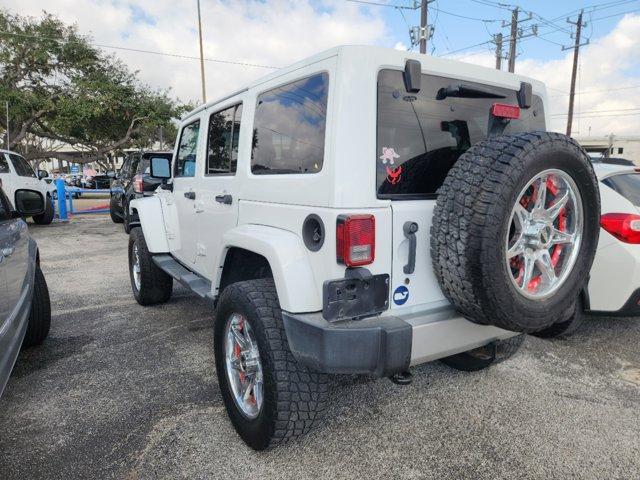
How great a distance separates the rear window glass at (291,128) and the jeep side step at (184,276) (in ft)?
3.54

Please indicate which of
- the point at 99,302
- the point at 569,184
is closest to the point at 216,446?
the point at 569,184

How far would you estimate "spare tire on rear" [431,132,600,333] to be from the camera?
5.97 ft

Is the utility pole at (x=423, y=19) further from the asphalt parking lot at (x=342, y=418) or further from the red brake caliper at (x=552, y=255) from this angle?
the red brake caliper at (x=552, y=255)

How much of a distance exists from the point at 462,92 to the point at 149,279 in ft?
11.7

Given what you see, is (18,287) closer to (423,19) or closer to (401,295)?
(401,295)

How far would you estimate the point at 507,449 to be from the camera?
229 cm

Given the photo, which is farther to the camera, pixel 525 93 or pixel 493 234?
pixel 525 93

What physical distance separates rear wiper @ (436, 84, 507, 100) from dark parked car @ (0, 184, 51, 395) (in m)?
2.52

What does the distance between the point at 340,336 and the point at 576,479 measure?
136cm

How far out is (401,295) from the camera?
2.11m

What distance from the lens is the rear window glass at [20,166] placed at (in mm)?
10845

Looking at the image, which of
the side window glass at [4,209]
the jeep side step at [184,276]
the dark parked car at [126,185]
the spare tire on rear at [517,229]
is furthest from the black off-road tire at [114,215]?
the spare tire on rear at [517,229]

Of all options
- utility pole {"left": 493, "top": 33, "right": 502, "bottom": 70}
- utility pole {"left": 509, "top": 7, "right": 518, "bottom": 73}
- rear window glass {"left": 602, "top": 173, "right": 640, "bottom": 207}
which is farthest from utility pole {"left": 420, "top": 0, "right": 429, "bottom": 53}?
rear window glass {"left": 602, "top": 173, "right": 640, "bottom": 207}

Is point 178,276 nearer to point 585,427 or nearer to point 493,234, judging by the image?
point 493,234
